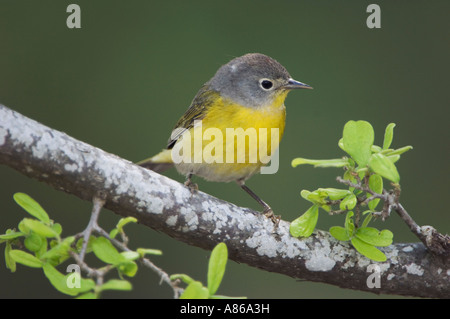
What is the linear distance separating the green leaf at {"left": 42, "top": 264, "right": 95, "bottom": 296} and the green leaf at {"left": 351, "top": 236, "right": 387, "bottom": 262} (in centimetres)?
136

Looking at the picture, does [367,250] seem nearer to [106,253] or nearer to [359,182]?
[359,182]

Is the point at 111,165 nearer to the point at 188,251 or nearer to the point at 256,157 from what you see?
the point at 256,157

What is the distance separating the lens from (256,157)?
372 centimetres

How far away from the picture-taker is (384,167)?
2.10 metres

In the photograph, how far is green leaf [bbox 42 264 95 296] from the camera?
1801 mm

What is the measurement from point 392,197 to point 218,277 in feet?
3.21

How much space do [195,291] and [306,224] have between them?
100 centimetres

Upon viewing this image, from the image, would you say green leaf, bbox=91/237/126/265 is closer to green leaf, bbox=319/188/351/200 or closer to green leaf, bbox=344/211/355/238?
green leaf, bbox=319/188/351/200

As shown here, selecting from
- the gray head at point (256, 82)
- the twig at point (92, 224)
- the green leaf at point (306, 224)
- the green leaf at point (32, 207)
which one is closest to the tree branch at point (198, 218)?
the twig at point (92, 224)

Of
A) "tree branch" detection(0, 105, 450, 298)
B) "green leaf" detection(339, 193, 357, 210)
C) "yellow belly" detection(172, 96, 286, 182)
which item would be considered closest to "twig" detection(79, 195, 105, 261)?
"tree branch" detection(0, 105, 450, 298)

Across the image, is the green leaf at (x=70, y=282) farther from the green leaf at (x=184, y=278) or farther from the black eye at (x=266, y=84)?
the black eye at (x=266, y=84)

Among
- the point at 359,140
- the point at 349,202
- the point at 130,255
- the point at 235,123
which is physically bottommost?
the point at 130,255

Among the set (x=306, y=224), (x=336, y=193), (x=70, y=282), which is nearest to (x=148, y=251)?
(x=70, y=282)

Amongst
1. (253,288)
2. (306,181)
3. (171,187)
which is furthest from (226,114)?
(253,288)
